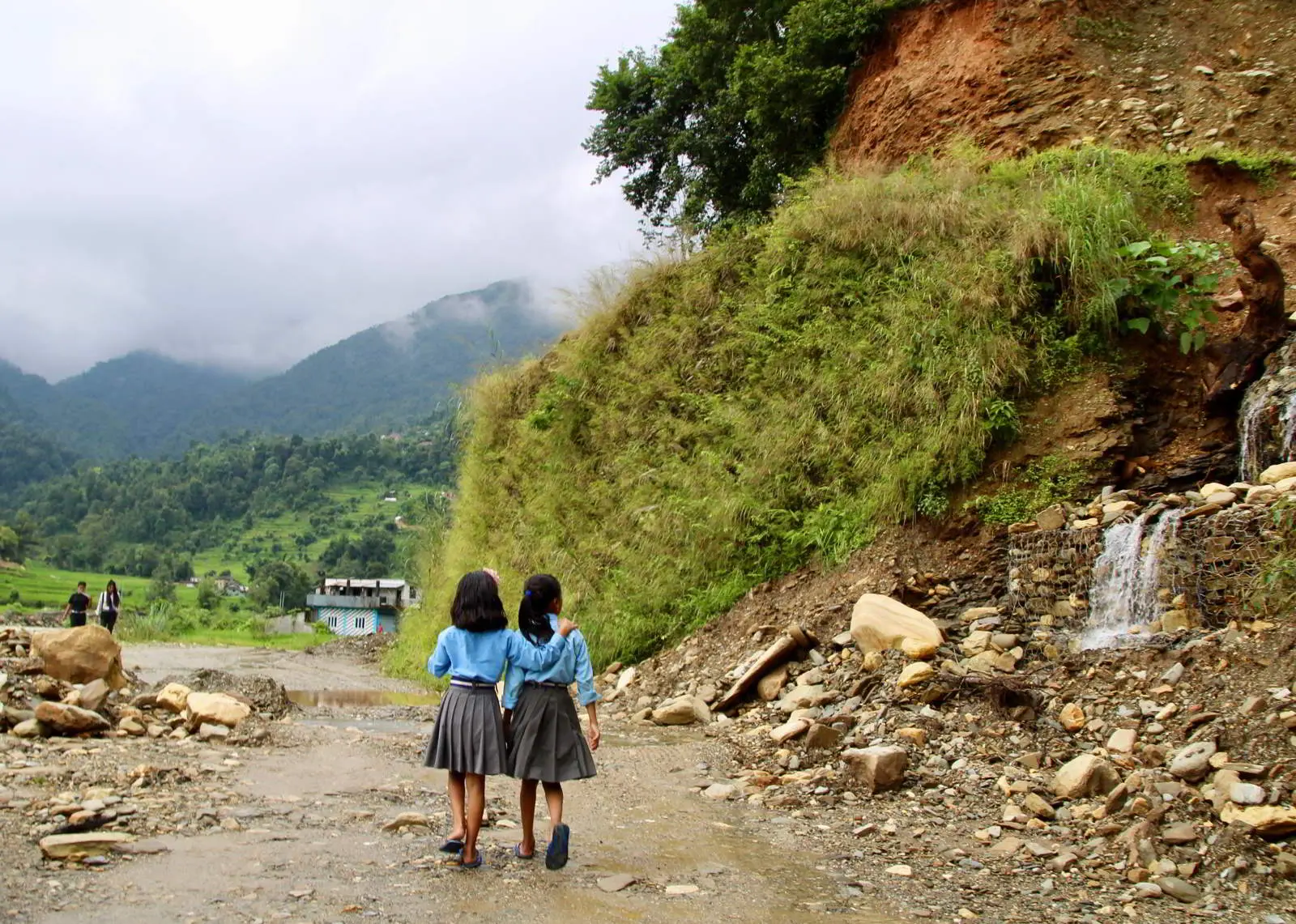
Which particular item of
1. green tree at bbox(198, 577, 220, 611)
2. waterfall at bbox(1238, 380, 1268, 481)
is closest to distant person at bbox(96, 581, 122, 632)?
waterfall at bbox(1238, 380, 1268, 481)

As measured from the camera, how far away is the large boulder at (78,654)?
8.75 m

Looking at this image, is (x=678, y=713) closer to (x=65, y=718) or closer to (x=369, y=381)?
(x=65, y=718)

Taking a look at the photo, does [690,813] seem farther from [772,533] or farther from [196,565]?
[196,565]

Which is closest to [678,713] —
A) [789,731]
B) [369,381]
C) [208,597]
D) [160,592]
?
[789,731]

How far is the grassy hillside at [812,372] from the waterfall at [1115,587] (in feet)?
5.73

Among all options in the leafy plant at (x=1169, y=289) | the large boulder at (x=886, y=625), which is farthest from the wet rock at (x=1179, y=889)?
the leafy plant at (x=1169, y=289)

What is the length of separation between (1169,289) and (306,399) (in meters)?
167

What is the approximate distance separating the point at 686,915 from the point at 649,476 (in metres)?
9.14

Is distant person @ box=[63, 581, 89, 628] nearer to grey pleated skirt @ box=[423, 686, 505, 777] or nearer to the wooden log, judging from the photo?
the wooden log

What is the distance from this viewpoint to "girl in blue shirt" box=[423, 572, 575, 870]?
171 inches

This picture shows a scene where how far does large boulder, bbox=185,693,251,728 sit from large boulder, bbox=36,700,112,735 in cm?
74

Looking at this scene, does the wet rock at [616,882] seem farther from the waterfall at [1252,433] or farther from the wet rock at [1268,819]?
the waterfall at [1252,433]

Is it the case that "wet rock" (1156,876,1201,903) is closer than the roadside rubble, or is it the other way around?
"wet rock" (1156,876,1201,903)

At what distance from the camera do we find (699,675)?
9.70 metres
